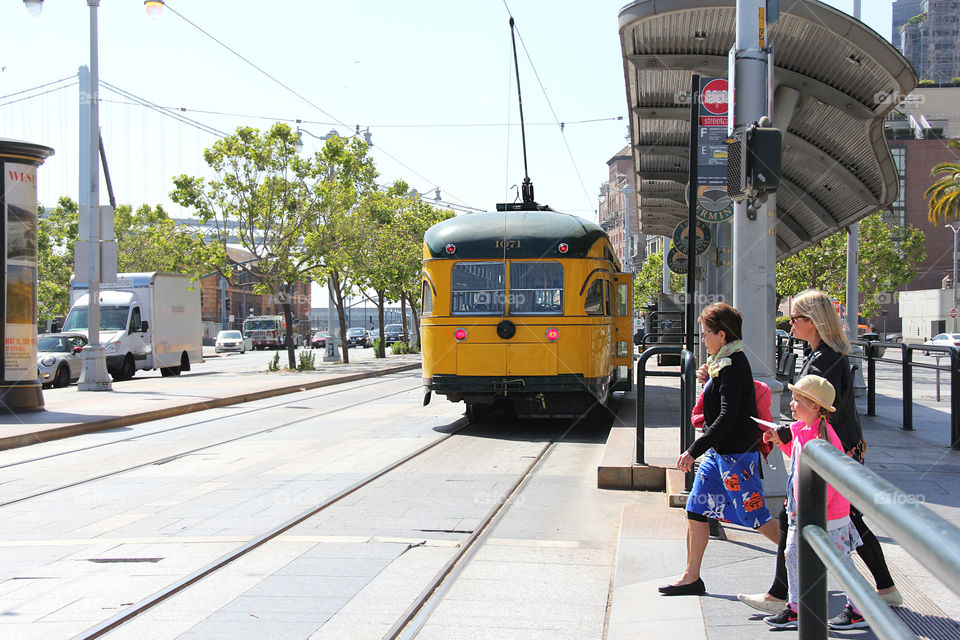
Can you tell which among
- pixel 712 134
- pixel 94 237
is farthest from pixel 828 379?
pixel 94 237

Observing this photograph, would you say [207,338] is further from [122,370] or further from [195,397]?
[195,397]

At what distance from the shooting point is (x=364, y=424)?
554 inches

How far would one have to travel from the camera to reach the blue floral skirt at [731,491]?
16.0 feet

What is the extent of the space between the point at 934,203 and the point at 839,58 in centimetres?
3960

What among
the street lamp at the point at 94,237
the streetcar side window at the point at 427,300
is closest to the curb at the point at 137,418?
the street lamp at the point at 94,237

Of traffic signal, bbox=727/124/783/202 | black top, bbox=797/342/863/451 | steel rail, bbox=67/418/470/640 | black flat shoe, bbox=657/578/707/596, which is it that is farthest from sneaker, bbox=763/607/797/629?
traffic signal, bbox=727/124/783/202

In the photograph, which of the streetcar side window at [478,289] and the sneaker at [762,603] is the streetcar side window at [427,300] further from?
the sneaker at [762,603]

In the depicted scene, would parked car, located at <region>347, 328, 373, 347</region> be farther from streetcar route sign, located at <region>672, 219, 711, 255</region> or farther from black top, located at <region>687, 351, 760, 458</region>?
black top, located at <region>687, 351, 760, 458</region>

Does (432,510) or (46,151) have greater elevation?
(46,151)

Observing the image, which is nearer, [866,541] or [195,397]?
[866,541]

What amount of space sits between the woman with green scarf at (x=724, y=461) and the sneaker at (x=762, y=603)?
11.9 inches

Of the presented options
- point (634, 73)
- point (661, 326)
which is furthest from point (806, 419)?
point (661, 326)

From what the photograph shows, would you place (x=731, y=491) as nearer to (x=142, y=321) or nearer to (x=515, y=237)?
(x=515, y=237)

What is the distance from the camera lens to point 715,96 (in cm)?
916
